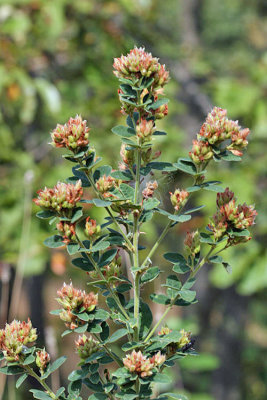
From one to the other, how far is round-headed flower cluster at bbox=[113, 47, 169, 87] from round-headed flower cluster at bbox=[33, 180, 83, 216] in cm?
17

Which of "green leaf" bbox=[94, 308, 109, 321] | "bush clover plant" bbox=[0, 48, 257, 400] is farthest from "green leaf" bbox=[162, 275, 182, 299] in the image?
"green leaf" bbox=[94, 308, 109, 321]

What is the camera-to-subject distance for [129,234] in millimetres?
764

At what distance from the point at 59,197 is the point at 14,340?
20 cm

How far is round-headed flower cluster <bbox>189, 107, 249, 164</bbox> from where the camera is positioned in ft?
2.28

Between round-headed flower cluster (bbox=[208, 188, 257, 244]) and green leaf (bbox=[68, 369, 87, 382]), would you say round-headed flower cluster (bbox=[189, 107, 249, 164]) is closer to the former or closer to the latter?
round-headed flower cluster (bbox=[208, 188, 257, 244])

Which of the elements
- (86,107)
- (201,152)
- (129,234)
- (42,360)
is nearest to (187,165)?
(201,152)

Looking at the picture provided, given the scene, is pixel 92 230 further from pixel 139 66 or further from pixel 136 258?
pixel 139 66

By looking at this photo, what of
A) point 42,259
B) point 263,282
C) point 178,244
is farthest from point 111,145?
point 178,244

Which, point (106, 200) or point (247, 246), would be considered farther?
point (247, 246)

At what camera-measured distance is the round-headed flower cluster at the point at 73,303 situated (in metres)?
0.68

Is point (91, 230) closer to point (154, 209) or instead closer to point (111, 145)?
point (154, 209)

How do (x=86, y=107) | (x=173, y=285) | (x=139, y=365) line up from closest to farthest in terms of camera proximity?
(x=139, y=365) < (x=173, y=285) < (x=86, y=107)

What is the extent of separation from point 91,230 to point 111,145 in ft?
6.02

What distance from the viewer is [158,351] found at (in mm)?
715
